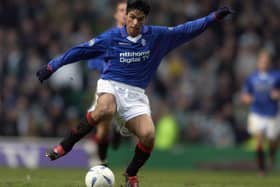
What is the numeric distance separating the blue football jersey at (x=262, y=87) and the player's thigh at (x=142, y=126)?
8879mm

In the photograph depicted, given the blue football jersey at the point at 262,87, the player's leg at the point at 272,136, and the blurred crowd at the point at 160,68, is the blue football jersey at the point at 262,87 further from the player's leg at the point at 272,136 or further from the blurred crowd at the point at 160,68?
the blurred crowd at the point at 160,68

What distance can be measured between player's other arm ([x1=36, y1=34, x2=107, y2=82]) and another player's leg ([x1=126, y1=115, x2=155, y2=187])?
3.32 feet

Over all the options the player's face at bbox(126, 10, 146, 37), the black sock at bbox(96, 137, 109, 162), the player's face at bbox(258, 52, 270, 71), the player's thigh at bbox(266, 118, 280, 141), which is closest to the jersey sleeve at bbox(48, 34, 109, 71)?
the player's face at bbox(126, 10, 146, 37)

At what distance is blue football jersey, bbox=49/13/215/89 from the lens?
36.1ft

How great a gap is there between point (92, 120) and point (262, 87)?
9284mm

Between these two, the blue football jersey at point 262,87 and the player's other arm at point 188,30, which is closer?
the player's other arm at point 188,30

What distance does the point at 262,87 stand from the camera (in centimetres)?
1962

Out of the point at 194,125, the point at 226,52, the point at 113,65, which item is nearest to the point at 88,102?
the point at 194,125

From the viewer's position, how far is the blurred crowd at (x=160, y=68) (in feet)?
70.4

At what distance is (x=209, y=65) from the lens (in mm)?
23594

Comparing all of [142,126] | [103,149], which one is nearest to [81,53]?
[142,126]

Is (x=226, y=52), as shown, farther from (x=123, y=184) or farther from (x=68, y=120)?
(x=123, y=184)

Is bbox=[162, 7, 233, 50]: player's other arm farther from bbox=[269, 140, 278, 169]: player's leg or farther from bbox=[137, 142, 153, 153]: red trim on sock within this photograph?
bbox=[269, 140, 278, 169]: player's leg

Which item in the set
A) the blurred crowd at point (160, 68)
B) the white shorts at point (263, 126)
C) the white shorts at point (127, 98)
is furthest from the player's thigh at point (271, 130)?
the white shorts at point (127, 98)
